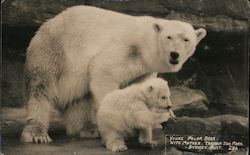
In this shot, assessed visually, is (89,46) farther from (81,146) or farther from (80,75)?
(81,146)

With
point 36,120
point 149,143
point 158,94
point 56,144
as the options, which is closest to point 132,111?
point 158,94

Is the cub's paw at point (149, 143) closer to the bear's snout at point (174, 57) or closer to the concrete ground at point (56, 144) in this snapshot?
the concrete ground at point (56, 144)

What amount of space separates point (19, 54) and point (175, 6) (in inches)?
59.8

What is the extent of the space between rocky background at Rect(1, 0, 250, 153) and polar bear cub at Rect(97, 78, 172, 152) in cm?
34

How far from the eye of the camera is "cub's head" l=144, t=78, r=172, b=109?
611 centimetres

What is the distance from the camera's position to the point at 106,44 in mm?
6359

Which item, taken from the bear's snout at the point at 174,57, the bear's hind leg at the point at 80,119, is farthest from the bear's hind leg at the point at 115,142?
the bear's snout at the point at 174,57

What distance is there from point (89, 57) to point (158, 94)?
74 centimetres

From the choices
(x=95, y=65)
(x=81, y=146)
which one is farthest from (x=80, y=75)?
(x=81, y=146)

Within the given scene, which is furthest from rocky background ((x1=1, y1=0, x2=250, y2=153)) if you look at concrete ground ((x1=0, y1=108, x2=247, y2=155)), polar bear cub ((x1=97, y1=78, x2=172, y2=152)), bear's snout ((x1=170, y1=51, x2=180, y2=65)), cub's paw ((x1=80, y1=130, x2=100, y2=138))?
cub's paw ((x1=80, y1=130, x2=100, y2=138))

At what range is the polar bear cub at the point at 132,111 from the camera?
607 centimetres

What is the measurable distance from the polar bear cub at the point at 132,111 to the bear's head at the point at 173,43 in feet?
0.58

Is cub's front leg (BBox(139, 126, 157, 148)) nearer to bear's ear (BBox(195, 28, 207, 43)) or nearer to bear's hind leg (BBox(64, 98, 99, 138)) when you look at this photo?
bear's hind leg (BBox(64, 98, 99, 138))

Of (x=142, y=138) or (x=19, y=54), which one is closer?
(x=142, y=138)
